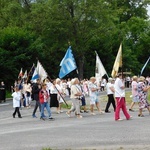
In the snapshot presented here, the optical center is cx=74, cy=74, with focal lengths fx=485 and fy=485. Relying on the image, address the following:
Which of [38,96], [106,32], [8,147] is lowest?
[8,147]

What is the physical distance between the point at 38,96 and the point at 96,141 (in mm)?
9877

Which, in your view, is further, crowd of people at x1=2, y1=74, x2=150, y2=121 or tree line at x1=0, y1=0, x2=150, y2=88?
tree line at x1=0, y1=0, x2=150, y2=88

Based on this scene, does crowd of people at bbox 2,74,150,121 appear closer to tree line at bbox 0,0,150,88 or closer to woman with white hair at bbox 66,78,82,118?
woman with white hair at bbox 66,78,82,118

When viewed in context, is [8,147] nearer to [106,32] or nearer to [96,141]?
[96,141]

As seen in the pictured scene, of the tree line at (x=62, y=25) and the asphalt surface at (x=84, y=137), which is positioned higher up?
the tree line at (x=62, y=25)

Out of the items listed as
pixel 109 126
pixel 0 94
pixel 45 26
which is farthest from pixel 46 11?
pixel 109 126

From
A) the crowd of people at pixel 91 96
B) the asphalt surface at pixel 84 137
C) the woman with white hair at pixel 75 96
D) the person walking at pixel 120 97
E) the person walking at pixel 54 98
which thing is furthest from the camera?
the person walking at pixel 54 98

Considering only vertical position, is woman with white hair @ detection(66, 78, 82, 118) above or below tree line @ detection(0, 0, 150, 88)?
below

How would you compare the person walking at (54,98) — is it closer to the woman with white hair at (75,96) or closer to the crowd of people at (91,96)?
the crowd of people at (91,96)

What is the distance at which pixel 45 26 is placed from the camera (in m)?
62.5

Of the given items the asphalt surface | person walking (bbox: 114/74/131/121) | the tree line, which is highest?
the tree line

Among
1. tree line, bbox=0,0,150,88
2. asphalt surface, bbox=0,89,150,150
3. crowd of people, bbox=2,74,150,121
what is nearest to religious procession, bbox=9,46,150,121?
crowd of people, bbox=2,74,150,121

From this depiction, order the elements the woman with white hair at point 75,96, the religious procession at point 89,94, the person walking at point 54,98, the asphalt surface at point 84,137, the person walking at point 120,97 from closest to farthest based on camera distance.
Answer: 1. the asphalt surface at point 84,137
2. the person walking at point 120,97
3. the religious procession at point 89,94
4. the woman with white hair at point 75,96
5. the person walking at point 54,98

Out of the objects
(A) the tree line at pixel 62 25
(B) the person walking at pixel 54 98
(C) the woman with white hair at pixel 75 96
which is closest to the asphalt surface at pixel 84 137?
(C) the woman with white hair at pixel 75 96
